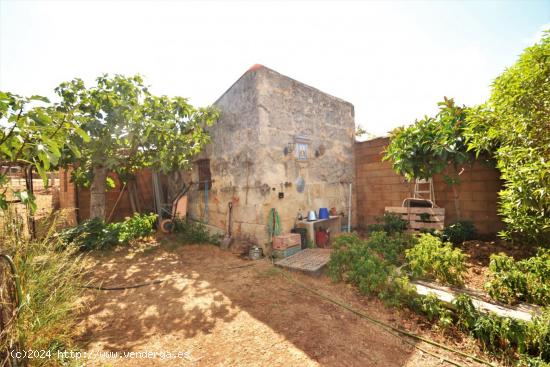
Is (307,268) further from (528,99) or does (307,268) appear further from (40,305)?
(528,99)

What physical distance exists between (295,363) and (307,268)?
7.21 feet

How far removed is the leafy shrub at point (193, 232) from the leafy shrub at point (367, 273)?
360 cm

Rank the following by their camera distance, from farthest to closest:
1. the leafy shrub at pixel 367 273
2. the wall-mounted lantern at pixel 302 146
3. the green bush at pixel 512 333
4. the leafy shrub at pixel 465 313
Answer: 1. the wall-mounted lantern at pixel 302 146
2. the leafy shrub at pixel 367 273
3. the leafy shrub at pixel 465 313
4. the green bush at pixel 512 333

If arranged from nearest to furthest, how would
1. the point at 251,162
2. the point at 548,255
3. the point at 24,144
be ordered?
the point at 24,144 → the point at 548,255 → the point at 251,162

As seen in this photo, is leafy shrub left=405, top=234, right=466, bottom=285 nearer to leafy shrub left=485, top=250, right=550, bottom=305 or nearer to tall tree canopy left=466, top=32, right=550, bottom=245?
leafy shrub left=485, top=250, right=550, bottom=305

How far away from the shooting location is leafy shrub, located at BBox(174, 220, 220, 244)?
689 centimetres

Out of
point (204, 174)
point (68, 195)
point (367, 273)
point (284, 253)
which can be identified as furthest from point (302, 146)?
point (68, 195)

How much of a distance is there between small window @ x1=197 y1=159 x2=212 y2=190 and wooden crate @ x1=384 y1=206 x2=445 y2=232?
5552 millimetres

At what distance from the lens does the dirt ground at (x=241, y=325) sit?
2418mm

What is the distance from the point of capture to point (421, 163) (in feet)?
17.9

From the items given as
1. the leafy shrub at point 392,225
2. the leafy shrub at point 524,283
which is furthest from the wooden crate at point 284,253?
the leafy shrub at point 524,283

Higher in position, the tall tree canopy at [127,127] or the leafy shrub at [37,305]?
the tall tree canopy at [127,127]

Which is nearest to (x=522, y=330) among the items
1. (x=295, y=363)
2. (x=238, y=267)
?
(x=295, y=363)

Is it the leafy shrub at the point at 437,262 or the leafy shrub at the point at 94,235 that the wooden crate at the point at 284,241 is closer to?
the leafy shrub at the point at 437,262
